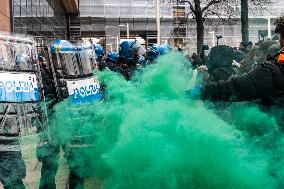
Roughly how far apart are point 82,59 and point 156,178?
2.38m

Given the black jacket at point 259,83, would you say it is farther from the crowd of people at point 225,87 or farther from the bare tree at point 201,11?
the bare tree at point 201,11

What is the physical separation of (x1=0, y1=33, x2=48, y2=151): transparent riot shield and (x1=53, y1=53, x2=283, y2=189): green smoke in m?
0.73

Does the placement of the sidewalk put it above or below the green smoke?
below

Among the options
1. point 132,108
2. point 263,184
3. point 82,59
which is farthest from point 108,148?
point 82,59

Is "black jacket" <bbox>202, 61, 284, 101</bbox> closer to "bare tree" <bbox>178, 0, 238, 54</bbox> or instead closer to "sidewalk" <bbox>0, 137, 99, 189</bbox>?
"sidewalk" <bbox>0, 137, 99, 189</bbox>

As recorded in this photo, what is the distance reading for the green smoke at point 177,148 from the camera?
2.62m

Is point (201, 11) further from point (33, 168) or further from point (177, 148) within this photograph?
point (177, 148)

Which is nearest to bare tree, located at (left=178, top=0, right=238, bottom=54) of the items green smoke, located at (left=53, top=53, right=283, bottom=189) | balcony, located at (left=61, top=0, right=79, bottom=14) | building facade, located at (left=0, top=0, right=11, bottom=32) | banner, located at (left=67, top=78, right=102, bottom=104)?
balcony, located at (left=61, top=0, right=79, bottom=14)

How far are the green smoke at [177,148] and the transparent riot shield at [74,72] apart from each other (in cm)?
127

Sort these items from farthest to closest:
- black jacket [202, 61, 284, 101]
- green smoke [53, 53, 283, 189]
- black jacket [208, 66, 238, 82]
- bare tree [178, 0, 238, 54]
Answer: bare tree [178, 0, 238, 54] → black jacket [208, 66, 238, 82] → black jacket [202, 61, 284, 101] → green smoke [53, 53, 283, 189]

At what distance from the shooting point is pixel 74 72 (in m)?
4.66

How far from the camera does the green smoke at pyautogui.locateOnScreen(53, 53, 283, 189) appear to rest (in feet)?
8.61

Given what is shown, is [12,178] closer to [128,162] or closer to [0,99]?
[0,99]

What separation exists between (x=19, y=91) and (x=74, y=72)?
1.07 m
